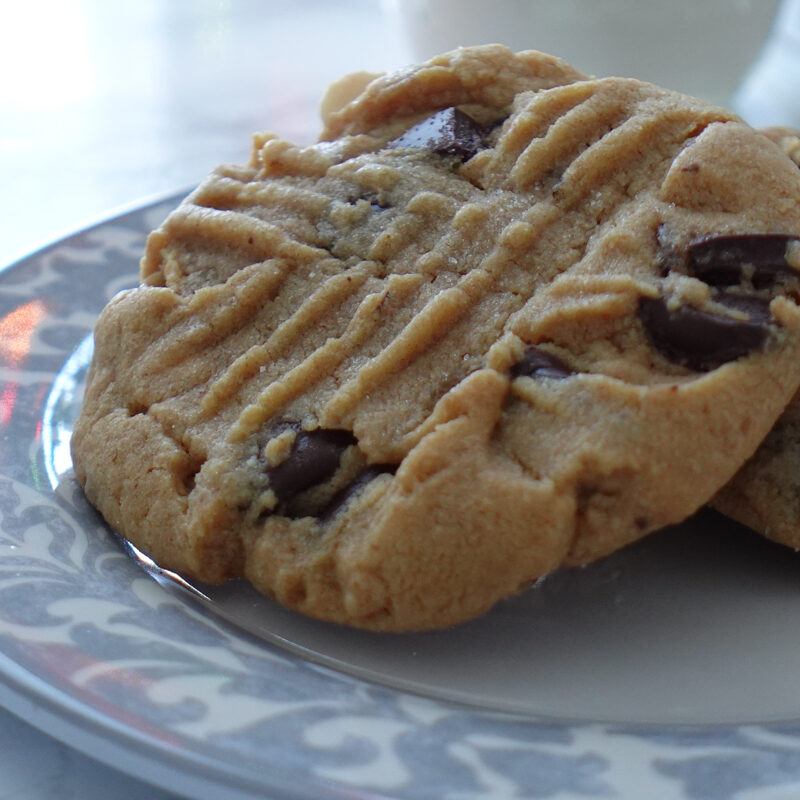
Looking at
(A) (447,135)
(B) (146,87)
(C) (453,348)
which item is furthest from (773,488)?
(B) (146,87)

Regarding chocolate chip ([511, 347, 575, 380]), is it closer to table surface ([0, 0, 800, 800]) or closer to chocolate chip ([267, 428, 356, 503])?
chocolate chip ([267, 428, 356, 503])

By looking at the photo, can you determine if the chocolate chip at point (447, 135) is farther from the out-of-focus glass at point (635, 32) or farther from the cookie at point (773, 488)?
the out-of-focus glass at point (635, 32)

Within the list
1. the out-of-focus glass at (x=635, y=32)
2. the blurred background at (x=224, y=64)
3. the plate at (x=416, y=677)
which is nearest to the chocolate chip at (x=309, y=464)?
the plate at (x=416, y=677)

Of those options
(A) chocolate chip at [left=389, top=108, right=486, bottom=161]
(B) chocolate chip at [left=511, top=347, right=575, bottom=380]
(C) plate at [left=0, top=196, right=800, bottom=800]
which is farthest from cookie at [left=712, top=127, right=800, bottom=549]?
(A) chocolate chip at [left=389, top=108, right=486, bottom=161]

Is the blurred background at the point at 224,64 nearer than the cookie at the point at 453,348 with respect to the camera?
No

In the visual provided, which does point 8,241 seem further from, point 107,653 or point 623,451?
point 623,451
